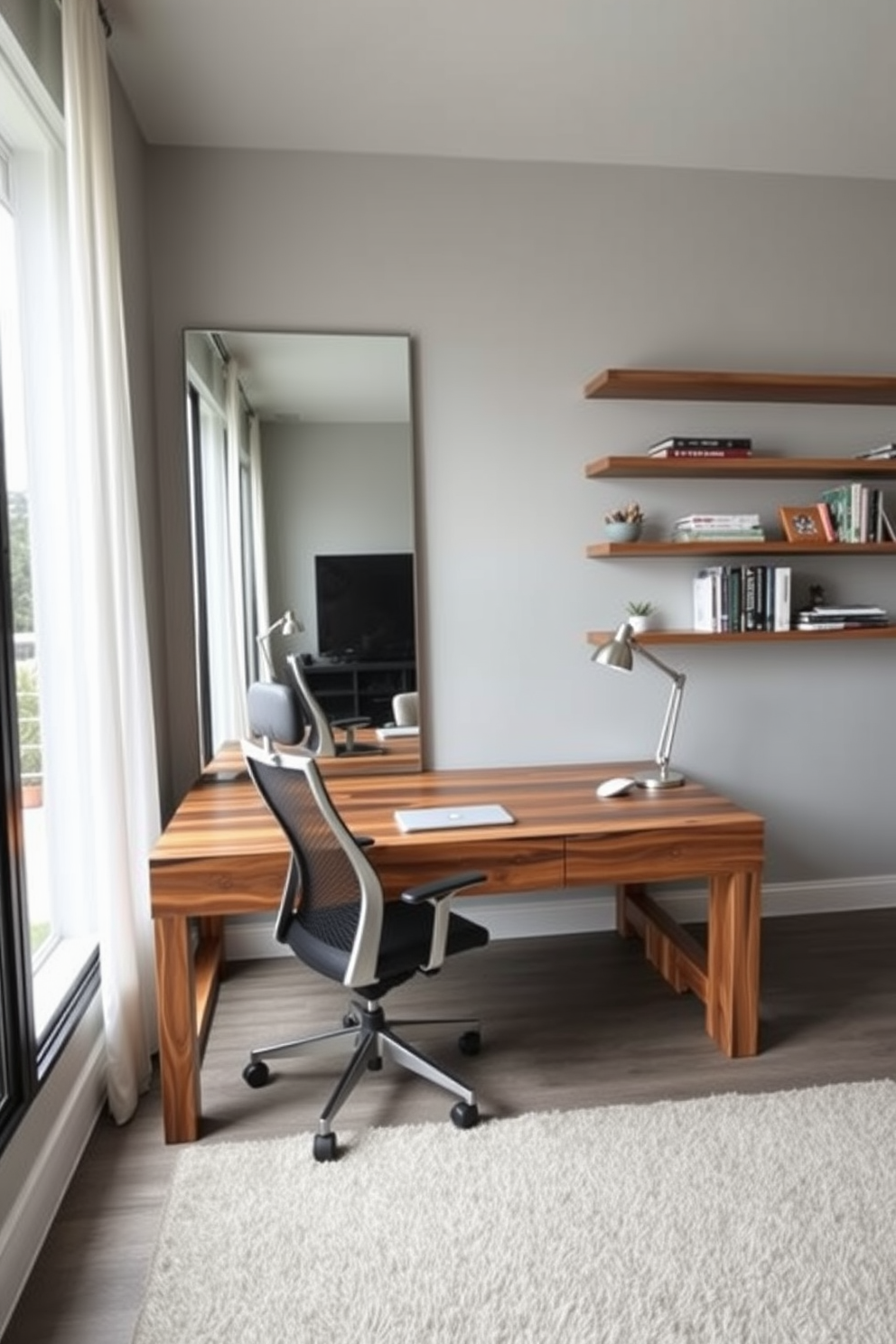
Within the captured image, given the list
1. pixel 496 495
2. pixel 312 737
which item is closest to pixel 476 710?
pixel 312 737

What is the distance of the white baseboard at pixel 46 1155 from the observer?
1595 millimetres

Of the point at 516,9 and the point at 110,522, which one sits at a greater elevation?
the point at 516,9

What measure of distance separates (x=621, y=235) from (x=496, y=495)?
3.53 feet

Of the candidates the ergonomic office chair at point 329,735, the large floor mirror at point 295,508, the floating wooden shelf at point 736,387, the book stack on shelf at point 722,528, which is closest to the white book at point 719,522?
the book stack on shelf at point 722,528

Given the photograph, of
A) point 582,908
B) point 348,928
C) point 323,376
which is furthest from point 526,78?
point 582,908

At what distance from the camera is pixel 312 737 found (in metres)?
3.02

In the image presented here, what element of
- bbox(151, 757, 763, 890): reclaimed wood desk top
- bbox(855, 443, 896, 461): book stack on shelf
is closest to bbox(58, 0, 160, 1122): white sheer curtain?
bbox(151, 757, 763, 890): reclaimed wood desk top

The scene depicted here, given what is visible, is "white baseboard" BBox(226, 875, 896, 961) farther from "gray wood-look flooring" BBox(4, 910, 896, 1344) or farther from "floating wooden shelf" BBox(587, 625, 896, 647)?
"floating wooden shelf" BBox(587, 625, 896, 647)

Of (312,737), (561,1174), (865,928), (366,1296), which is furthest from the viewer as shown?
(865,928)

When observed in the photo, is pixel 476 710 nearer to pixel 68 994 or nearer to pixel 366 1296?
pixel 68 994

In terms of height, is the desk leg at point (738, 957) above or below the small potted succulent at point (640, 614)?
below

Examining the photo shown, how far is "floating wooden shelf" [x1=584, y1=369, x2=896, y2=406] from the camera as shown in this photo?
112 inches

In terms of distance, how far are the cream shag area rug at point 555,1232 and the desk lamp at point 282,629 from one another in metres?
1.57

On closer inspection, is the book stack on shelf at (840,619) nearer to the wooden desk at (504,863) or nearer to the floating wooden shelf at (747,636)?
the floating wooden shelf at (747,636)
